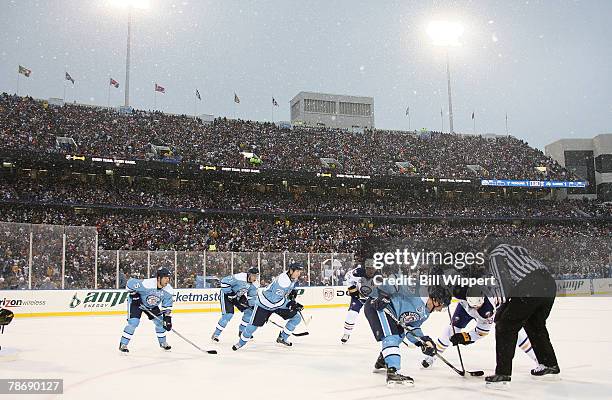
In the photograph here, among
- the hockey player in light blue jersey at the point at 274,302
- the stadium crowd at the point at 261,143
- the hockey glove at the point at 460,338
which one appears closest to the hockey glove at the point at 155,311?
the hockey player in light blue jersey at the point at 274,302

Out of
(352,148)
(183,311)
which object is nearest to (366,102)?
(352,148)

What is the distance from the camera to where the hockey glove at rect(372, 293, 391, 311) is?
6414mm

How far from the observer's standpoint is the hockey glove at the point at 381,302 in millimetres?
6414

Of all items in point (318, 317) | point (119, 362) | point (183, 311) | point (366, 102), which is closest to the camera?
point (119, 362)

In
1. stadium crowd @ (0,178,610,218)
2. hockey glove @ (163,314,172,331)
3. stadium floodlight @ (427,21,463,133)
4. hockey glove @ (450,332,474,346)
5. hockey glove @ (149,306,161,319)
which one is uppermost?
stadium floodlight @ (427,21,463,133)

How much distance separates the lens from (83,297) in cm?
1703

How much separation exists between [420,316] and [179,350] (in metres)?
4.42

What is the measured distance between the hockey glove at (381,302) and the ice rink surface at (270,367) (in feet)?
2.77

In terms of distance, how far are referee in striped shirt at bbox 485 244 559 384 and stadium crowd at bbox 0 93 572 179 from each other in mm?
27046

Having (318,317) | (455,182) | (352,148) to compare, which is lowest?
(318,317)

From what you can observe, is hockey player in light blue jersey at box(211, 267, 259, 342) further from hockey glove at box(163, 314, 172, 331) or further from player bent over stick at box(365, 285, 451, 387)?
player bent over stick at box(365, 285, 451, 387)

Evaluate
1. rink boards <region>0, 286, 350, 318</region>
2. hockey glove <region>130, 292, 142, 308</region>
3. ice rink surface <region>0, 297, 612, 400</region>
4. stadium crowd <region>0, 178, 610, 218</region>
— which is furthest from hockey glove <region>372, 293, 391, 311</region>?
stadium crowd <region>0, 178, 610, 218</region>

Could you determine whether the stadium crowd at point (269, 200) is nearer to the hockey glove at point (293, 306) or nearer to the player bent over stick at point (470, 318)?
the hockey glove at point (293, 306)

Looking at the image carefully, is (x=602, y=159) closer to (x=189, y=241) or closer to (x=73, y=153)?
(x=189, y=241)
